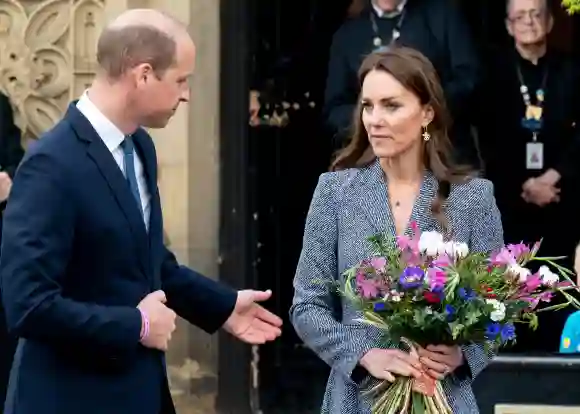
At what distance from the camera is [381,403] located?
3795 mm

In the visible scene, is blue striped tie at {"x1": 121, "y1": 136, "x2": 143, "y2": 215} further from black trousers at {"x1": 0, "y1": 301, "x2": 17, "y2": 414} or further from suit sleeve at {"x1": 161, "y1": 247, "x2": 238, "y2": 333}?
black trousers at {"x1": 0, "y1": 301, "x2": 17, "y2": 414}

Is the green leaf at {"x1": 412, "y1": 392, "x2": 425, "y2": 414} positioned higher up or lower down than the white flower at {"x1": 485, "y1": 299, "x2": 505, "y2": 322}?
lower down

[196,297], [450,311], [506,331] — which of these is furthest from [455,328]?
[196,297]

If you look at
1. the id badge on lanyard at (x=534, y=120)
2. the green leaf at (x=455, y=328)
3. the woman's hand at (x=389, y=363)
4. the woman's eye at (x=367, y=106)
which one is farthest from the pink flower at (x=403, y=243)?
the id badge on lanyard at (x=534, y=120)

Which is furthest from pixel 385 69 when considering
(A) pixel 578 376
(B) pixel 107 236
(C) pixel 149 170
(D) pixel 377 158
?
(A) pixel 578 376

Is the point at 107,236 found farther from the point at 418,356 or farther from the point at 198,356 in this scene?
the point at 198,356

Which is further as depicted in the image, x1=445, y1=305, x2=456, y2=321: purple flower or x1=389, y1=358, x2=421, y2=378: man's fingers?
x1=389, y1=358, x2=421, y2=378: man's fingers

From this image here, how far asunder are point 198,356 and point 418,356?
3.42 metres

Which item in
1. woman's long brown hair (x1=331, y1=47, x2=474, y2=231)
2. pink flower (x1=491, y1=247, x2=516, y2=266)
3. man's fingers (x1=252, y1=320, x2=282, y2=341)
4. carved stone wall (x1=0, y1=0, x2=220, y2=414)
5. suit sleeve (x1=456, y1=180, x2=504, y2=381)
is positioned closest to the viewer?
pink flower (x1=491, y1=247, x2=516, y2=266)

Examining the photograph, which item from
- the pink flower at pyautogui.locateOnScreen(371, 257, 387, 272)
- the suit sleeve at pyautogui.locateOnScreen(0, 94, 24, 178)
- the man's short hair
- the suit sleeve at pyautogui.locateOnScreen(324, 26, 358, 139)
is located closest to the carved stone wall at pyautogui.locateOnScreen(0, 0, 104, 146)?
the suit sleeve at pyautogui.locateOnScreen(0, 94, 24, 178)

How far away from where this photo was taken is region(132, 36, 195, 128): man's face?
3.59 m

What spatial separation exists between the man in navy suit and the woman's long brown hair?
0.64 metres

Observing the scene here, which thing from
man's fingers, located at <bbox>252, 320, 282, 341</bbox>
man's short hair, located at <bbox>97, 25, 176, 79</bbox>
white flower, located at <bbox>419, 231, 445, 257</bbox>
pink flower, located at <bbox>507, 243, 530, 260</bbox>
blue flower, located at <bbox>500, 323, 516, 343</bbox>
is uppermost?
man's short hair, located at <bbox>97, 25, 176, 79</bbox>

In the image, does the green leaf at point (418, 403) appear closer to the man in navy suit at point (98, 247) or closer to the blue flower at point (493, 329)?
the blue flower at point (493, 329)
